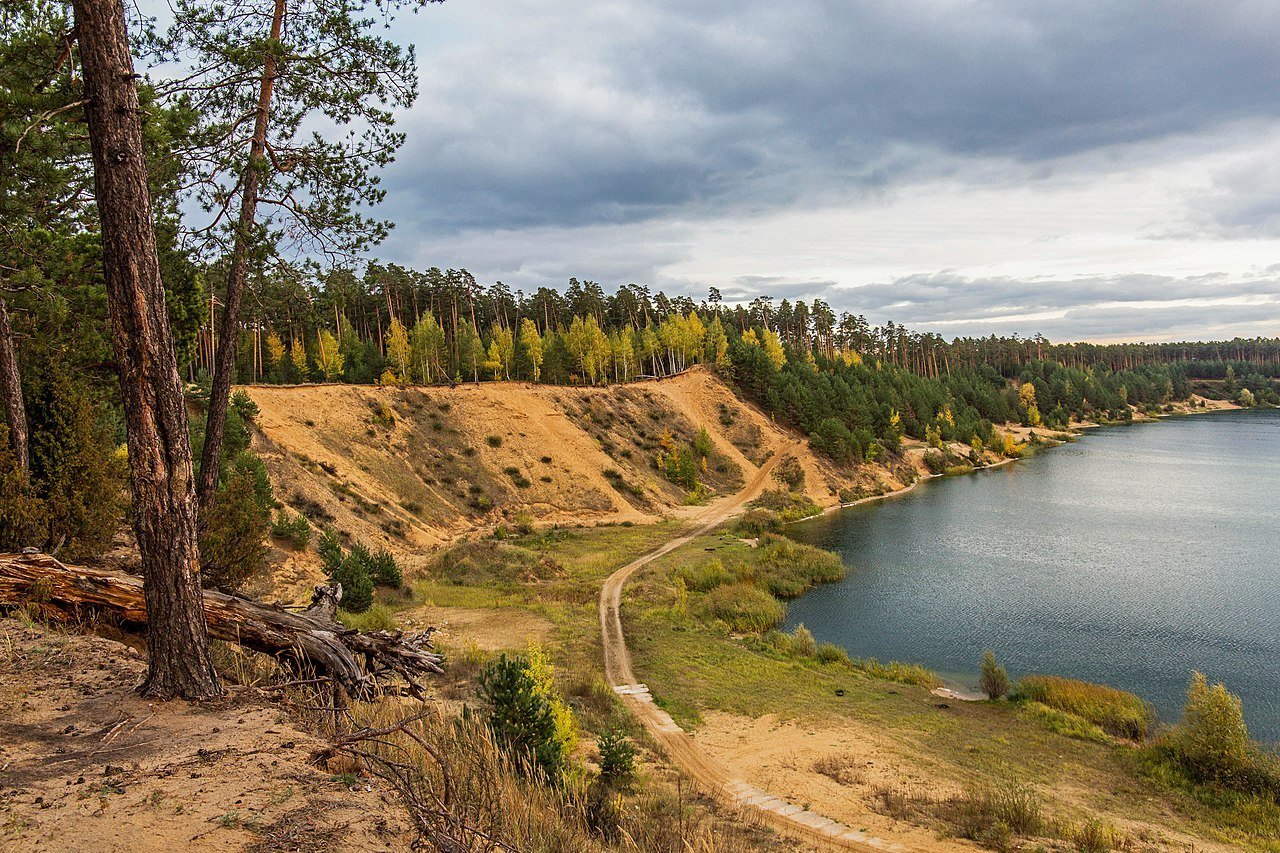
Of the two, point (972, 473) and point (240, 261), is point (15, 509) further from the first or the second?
point (972, 473)

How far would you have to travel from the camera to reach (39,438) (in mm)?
16859

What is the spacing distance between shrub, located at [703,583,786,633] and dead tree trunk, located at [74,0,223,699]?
2767 cm

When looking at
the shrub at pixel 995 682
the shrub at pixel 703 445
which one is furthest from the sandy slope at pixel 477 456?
the shrub at pixel 995 682

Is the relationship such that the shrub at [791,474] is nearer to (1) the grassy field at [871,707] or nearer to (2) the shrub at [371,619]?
(1) the grassy field at [871,707]

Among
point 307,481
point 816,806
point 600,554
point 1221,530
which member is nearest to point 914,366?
point 1221,530

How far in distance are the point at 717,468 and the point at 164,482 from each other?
72.7m

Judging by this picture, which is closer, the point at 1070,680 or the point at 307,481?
the point at 1070,680

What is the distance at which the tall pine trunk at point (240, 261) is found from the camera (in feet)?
44.3

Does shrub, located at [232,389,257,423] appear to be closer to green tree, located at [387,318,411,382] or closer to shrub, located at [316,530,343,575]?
shrub, located at [316,530,343,575]

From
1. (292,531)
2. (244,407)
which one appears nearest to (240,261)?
(292,531)

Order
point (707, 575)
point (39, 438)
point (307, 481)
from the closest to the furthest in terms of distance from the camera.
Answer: point (39, 438) → point (707, 575) → point (307, 481)

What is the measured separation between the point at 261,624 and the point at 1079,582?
4255 cm

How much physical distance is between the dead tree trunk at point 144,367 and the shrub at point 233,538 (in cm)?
1190

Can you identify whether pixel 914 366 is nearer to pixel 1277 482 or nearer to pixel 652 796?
pixel 1277 482
